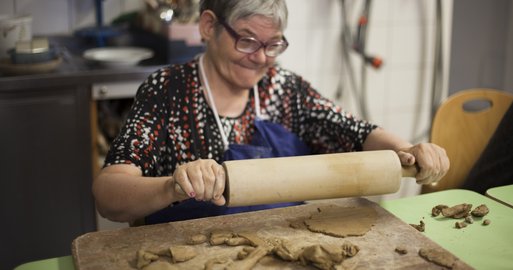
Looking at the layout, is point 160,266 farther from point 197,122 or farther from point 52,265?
point 197,122

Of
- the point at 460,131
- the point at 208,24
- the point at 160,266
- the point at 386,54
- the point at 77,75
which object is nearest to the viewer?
the point at 160,266

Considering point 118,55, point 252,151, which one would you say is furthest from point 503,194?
point 118,55

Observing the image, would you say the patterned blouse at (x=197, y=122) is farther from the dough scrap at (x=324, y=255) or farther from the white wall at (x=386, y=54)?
the white wall at (x=386, y=54)

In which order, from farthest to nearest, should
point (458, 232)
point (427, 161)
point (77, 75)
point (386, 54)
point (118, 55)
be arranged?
point (386, 54) → point (118, 55) → point (77, 75) → point (427, 161) → point (458, 232)

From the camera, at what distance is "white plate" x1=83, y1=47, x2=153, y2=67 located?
2598mm

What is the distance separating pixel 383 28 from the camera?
118 inches

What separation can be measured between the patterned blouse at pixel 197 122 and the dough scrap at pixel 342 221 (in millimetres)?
432

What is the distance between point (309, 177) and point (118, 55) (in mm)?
1682

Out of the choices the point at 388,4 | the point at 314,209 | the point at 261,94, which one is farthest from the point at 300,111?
the point at 388,4

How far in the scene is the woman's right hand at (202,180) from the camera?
129 cm

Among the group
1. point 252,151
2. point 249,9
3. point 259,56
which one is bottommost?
point 252,151

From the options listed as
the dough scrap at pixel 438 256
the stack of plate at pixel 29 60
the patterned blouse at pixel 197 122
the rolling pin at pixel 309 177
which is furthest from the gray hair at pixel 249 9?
the stack of plate at pixel 29 60

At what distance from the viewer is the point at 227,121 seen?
182 cm

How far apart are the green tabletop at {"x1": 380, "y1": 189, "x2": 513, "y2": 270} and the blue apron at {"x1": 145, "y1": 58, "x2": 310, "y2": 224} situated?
0.33 meters
